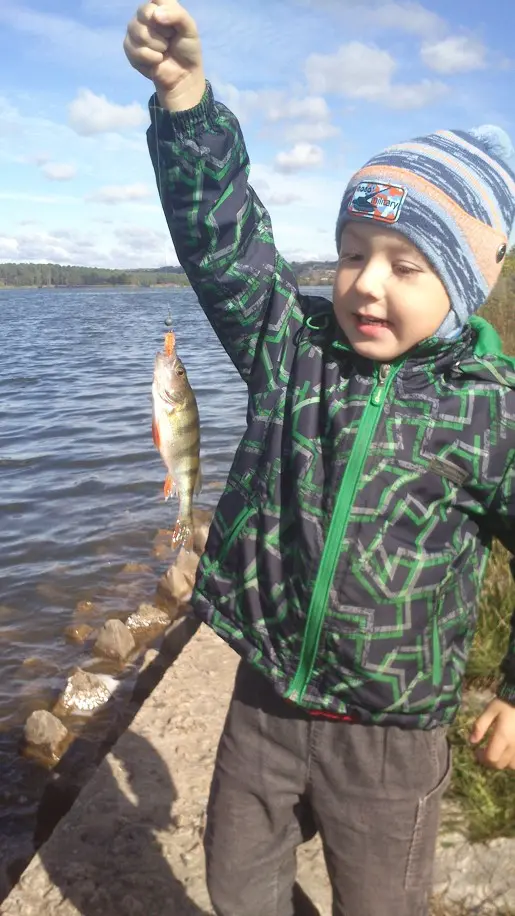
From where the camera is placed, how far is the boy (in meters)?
2.06

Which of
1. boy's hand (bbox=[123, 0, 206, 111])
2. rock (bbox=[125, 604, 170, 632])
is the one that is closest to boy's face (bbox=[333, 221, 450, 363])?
boy's hand (bbox=[123, 0, 206, 111])

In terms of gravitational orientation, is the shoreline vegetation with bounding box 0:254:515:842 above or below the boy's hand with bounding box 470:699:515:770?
below

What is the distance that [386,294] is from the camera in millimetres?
2055

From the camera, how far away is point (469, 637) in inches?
88.6

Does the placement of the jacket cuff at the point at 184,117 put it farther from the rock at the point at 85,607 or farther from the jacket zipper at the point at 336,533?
the rock at the point at 85,607

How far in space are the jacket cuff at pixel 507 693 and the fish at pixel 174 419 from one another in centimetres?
135

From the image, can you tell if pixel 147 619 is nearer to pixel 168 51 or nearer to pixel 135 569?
pixel 135 569

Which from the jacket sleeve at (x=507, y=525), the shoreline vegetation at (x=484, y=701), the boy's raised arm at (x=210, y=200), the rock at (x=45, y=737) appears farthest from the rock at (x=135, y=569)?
the jacket sleeve at (x=507, y=525)

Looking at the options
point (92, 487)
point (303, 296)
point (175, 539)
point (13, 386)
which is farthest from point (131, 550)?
point (13, 386)

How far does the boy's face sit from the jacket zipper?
15 centimetres

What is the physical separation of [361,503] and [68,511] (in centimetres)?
836

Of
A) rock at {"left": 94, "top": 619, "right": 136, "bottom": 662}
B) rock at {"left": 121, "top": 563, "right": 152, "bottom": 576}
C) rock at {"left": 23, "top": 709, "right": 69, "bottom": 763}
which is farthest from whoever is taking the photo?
rock at {"left": 121, "top": 563, "right": 152, "bottom": 576}

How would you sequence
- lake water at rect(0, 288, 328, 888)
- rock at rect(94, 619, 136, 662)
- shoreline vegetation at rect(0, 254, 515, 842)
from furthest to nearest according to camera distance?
rock at rect(94, 619, 136, 662) < lake water at rect(0, 288, 328, 888) < shoreline vegetation at rect(0, 254, 515, 842)

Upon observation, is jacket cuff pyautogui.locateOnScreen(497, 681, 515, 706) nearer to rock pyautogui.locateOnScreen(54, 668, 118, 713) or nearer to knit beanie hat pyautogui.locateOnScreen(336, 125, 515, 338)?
knit beanie hat pyautogui.locateOnScreen(336, 125, 515, 338)
